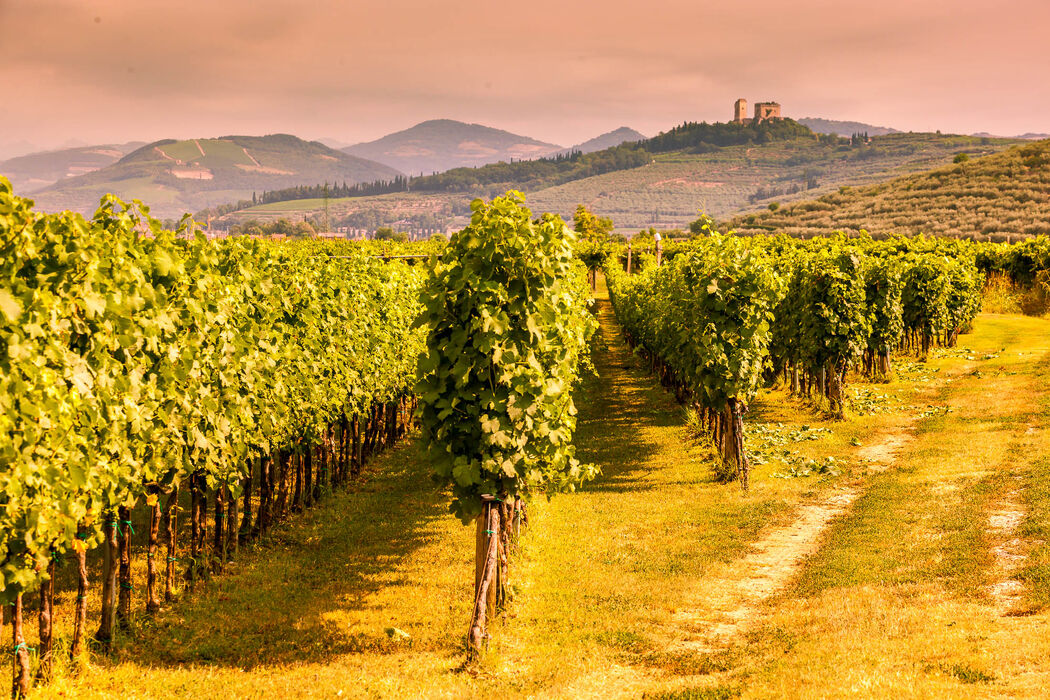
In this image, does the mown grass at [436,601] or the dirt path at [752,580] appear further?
the dirt path at [752,580]

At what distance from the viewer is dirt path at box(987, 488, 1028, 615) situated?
9.84m

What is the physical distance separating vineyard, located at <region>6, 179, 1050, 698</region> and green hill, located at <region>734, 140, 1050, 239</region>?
273ft

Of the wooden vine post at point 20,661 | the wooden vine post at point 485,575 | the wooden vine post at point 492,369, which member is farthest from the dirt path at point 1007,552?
the wooden vine post at point 20,661

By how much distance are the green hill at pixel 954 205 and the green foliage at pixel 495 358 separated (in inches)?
3528

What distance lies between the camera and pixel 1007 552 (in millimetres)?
11469

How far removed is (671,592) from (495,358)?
4.71 m

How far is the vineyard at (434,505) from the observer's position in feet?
25.3

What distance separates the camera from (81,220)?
7.41 metres

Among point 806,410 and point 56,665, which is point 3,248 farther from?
point 806,410

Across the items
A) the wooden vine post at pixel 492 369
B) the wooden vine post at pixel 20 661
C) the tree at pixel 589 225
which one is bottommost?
the wooden vine post at pixel 20 661

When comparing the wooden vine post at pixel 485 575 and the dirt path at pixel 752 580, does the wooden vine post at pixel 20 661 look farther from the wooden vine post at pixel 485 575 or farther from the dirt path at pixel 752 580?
the dirt path at pixel 752 580

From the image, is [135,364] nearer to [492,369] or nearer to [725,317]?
[492,369]

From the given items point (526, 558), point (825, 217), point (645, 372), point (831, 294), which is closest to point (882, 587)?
point (526, 558)

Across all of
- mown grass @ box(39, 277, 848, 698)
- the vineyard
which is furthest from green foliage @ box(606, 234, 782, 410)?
mown grass @ box(39, 277, 848, 698)
